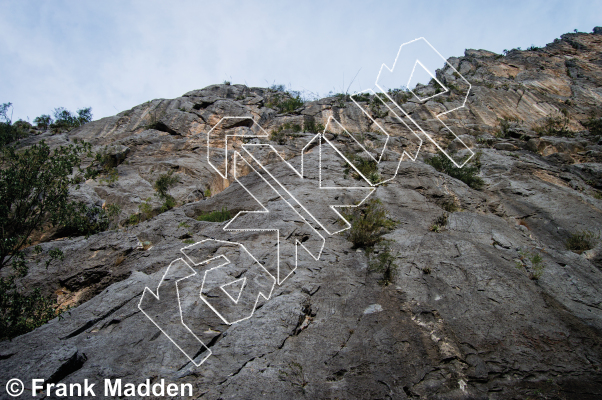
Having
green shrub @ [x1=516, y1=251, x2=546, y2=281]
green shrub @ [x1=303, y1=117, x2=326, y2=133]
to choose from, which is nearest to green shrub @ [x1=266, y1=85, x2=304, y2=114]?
green shrub @ [x1=303, y1=117, x2=326, y2=133]

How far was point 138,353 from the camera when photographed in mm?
4848

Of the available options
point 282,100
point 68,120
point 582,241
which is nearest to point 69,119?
point 68,120

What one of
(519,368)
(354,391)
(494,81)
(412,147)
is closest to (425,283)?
(519,368)

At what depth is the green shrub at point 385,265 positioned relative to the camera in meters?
6.45

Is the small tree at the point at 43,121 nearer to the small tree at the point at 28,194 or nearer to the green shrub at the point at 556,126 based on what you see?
the small tree at the point at 28,194

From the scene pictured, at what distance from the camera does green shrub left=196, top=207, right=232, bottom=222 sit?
959cm

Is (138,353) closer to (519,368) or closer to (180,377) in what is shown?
(180,377)

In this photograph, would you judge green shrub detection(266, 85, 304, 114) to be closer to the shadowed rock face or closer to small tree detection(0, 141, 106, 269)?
the shadowed rock face

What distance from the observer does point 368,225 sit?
791 cm

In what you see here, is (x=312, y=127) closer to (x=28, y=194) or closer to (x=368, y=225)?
(x=368, y=225)

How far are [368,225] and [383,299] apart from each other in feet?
7.78

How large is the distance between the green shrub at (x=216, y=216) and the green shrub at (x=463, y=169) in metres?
8.71

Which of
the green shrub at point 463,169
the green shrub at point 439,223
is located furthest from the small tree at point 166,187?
the green shrub at point 463,169

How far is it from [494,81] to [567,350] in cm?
2108
